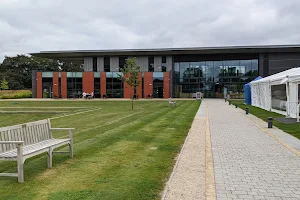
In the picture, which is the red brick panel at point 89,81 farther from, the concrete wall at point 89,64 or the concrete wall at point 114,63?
the concrete wall at point 89,64

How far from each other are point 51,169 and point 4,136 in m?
1.14

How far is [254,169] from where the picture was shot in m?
6.83

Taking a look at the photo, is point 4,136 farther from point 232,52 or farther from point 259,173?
point 232,52

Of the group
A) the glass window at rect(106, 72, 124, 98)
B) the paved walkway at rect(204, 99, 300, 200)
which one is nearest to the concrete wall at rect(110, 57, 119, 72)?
the glass window at rect(106, 72, 124, 98)

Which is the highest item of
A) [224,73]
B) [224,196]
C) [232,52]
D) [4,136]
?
[232,52]

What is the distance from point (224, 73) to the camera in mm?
64000

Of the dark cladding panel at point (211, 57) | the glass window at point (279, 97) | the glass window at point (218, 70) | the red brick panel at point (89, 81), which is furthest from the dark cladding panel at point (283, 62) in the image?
the glass window at point (279, 97)

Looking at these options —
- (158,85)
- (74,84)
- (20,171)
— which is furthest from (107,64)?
(20,171)

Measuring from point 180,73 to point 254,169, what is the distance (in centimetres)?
6019

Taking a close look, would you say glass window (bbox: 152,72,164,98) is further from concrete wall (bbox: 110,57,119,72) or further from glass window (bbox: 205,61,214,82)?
concrete wall (bbox: 110,57,119,72)

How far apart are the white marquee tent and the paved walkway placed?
8.30 metres

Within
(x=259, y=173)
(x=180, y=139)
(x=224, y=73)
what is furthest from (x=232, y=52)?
(x=259, y=173)

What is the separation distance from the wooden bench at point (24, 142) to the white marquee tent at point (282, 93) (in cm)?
1370

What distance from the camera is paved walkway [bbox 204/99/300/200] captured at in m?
5.29
